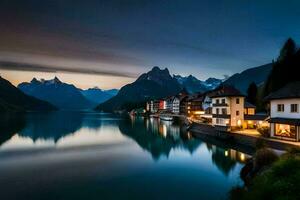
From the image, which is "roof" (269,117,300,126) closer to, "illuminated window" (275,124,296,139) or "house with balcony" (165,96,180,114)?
"illuminated window" (275,124,296,139)

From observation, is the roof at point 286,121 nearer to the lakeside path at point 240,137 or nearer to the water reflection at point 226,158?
the lakeside path at point 240,137

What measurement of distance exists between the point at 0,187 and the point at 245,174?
80.8ft

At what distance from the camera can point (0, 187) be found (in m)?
22.0

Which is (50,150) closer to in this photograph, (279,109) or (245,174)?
(245,174)

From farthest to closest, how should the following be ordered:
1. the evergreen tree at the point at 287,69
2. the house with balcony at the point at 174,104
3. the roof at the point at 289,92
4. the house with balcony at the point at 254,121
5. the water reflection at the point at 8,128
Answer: the house with balcony at the point at 174,104 < the water reflection at the point at 8,128 < the evergreen tree at the point at 287,69 < the house with balcony at the point at 254,121 < the roof at the point at 289,92

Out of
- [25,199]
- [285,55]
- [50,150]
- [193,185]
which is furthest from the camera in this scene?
[285,55]

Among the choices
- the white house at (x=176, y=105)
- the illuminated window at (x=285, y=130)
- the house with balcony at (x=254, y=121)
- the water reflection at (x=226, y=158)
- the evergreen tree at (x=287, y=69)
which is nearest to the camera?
the water reflection at (x=226, y=158)

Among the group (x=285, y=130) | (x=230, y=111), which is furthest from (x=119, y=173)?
(x=230, y=111)

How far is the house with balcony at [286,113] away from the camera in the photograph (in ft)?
113

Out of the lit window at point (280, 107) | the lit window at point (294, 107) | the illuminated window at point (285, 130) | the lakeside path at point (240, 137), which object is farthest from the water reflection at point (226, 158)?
the lit window at point (294, 107)

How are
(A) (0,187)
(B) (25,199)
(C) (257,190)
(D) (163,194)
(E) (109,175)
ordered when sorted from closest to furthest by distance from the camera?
(C) (257,190), (B) (25,199), (D) (163,194), (A) (0,187), (E) (109,175)

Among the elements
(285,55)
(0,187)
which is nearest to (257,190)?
(0,187)

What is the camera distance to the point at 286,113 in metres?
36.5

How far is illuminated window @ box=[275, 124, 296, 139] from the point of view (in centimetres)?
3481
